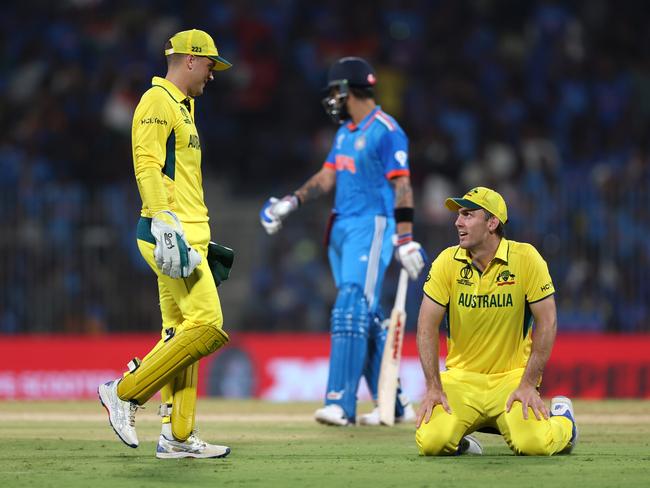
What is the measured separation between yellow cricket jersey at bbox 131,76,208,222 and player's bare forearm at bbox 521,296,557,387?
6.23 ft

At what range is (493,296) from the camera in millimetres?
7039

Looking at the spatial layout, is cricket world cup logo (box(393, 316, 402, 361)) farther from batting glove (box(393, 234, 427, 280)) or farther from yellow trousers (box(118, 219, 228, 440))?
yellow trousers (box(118, 219, 228, 440))

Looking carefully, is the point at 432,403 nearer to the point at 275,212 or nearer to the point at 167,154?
the point at 167,154

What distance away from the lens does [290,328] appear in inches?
521

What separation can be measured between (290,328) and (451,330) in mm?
6149

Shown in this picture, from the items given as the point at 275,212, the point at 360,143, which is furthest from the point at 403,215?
the point at 275,212

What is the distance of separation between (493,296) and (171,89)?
210cm

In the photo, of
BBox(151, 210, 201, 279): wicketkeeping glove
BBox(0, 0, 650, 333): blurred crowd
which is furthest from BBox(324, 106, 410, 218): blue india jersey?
BBox(0, 0, 650, 333): blurred crowd

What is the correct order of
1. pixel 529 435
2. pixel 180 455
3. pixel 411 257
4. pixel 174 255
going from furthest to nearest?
pixel 411 257
pixel 180 455
pixel 529 435
pixel 174 255

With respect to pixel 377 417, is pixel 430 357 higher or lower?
higher

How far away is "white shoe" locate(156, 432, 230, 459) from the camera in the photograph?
6918mm

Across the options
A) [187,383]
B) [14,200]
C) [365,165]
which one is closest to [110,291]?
[14,200]

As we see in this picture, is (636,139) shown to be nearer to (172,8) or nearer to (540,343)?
(172,8)

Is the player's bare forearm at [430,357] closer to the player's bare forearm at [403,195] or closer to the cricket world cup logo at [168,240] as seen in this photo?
the cricket world cup logo at [168,240]
